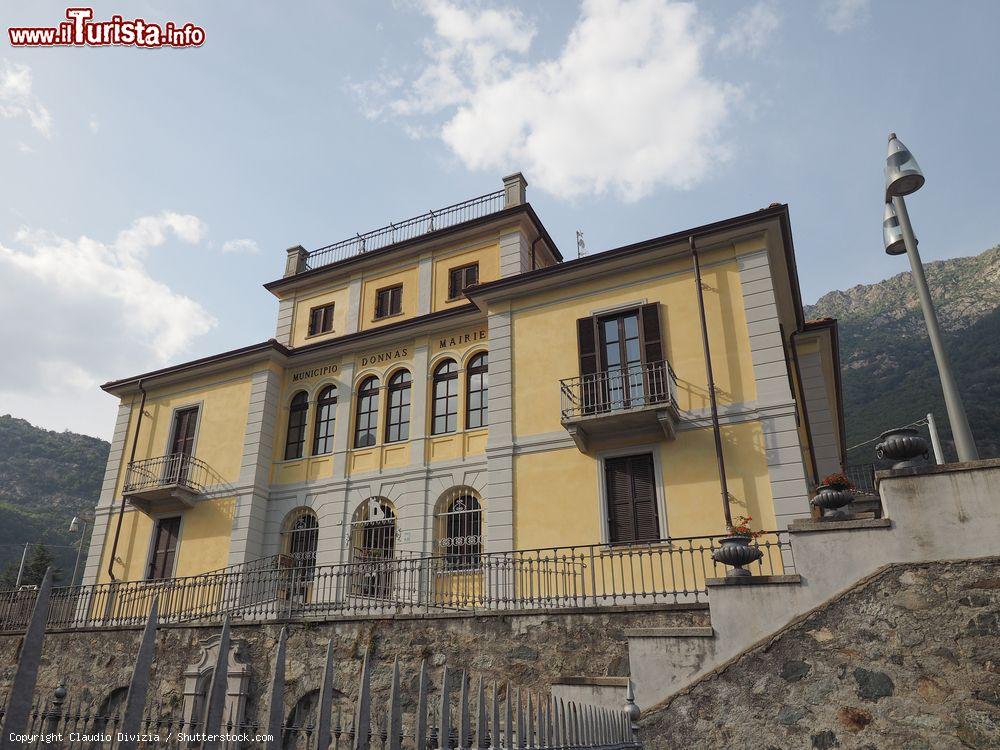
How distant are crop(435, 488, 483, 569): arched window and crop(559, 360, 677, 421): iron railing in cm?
350

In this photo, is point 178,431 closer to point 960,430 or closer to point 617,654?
point 617,654

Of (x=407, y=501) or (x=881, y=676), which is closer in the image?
(x=881, y=676)

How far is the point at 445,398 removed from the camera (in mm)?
17859

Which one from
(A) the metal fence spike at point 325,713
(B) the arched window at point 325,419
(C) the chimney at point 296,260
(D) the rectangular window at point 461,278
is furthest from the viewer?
(C) the chimney at point 296,260

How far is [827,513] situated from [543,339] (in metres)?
8.01

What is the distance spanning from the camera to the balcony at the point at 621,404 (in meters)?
13.4

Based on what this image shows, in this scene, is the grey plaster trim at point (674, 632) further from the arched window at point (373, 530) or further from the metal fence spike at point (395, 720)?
the arched window at point (373, 530)

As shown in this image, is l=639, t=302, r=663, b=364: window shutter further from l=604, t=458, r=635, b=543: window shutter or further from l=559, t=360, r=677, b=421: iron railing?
l=604, t=458, r=635, b=543: window shutter

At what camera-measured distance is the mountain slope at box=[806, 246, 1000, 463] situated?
4519 cm

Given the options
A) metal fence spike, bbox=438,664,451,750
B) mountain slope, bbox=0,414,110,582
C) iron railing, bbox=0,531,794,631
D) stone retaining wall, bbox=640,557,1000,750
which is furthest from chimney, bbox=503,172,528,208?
mountain slope, bbox=0,414,110,582

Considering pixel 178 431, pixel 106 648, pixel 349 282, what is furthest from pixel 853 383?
pixel 106 648

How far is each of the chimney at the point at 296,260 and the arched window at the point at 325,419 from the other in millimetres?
5991

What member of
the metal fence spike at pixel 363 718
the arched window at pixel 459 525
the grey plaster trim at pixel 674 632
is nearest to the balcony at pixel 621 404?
the arched window at pixel 459 525

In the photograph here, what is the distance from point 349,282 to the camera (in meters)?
22.4
